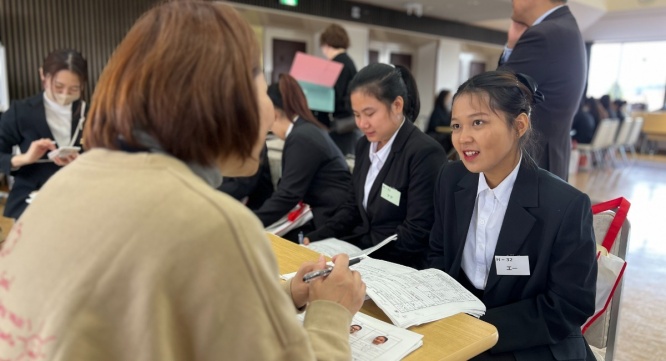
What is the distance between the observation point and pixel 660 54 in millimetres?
11766

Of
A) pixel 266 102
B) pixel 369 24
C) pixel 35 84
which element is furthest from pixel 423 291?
pixel 369 24

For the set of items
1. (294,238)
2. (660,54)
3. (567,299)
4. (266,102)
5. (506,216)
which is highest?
(660,54)

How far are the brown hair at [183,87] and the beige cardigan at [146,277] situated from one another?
0.15 feet

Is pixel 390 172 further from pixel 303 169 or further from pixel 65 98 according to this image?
pixel 65 98

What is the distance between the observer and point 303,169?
2.48 metres

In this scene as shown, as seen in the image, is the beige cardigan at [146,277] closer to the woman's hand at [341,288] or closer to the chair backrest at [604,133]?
the woman's hand at [341,288]

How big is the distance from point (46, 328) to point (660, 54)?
1409 centimetres

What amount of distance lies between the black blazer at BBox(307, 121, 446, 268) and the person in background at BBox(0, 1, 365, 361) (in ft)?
4.33

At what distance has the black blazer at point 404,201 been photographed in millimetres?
1942

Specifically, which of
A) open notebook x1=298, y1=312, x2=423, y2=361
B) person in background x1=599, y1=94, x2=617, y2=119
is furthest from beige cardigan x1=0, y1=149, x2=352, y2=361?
person in background x1=599, y1=94, x2=617, y2=119

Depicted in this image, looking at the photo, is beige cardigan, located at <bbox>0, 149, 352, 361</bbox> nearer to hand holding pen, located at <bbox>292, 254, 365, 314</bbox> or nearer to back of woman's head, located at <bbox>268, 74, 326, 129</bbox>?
hand holding pen, located at <bbox>292, 254, 365, 314</bbox>

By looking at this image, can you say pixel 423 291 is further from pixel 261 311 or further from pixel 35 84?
pixel 35 84

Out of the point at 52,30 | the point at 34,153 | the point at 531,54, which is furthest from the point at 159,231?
the point at 52,30

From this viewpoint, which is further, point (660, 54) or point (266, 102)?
point (660, 54)
